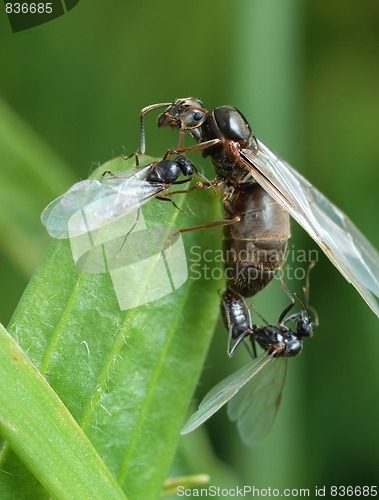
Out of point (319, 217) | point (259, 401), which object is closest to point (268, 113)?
point (319, 217)

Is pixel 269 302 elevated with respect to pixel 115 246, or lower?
lower

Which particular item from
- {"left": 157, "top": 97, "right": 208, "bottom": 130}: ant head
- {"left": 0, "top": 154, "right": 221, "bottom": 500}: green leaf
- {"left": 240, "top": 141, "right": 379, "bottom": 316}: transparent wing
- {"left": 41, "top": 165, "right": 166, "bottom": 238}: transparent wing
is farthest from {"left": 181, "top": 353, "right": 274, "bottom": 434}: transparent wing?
{"left": 157, "top": 97, "right": 208, "bottom": 130}: ant head

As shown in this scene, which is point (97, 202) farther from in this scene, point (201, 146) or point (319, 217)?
point (319, 217)

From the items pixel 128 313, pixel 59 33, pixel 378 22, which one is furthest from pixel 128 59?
pixel 128 313

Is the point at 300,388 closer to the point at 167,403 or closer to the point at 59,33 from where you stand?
the point at 167,403

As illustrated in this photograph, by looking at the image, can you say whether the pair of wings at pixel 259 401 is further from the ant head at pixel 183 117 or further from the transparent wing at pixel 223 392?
the ant head at pixel 183 117

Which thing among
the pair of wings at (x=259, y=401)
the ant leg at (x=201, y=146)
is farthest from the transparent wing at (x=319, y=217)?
the pair of wings at (x=259, y=401)
